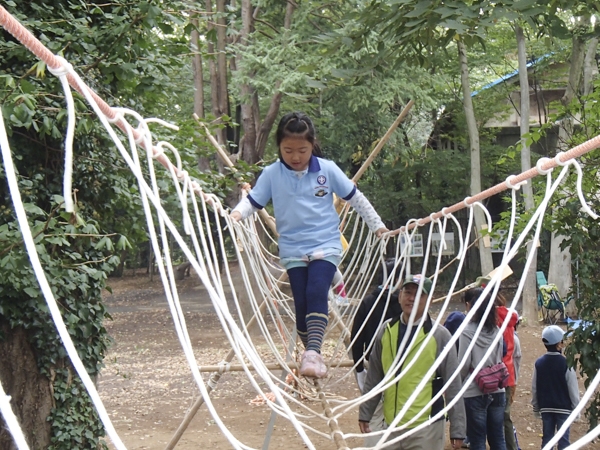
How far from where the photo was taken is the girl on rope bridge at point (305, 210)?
2.62 meters

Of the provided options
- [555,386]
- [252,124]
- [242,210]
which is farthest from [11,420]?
[252,124]

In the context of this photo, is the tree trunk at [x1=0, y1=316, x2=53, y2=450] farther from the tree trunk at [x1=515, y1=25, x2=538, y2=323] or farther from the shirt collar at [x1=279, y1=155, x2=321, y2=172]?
the tree trunk at [x1=515, y1=25, x2=538, y2=323]

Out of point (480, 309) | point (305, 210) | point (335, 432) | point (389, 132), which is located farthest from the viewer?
point (389, 132)

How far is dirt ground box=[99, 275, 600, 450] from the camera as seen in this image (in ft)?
16.7

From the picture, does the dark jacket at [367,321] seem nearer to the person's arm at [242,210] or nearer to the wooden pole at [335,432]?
the person's arm at [242,210]

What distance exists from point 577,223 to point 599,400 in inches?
37.0

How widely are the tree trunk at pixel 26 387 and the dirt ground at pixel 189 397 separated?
3.05 feet

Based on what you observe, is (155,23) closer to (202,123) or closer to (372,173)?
(202,123)

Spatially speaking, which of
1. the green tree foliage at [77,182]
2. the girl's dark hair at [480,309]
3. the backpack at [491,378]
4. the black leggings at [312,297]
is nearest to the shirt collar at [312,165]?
the black leggings at [312,297]

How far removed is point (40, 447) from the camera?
319 centimetres

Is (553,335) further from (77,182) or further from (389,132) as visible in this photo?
(77,182)

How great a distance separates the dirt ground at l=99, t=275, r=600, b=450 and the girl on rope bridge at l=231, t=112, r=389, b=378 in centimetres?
46

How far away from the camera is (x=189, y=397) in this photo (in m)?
6.51

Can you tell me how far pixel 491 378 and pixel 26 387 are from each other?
79.0 inches
